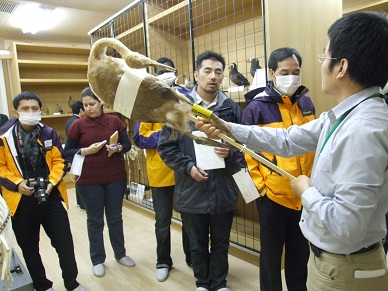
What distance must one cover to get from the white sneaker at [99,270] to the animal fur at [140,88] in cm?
168

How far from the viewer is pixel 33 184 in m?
1.81

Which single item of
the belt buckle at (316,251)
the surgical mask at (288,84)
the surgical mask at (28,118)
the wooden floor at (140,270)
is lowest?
the wooden floor at (140,270)

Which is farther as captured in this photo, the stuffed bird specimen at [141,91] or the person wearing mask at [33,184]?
the person wearing mask at [33,184]

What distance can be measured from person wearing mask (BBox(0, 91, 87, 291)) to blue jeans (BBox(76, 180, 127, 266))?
0.26m

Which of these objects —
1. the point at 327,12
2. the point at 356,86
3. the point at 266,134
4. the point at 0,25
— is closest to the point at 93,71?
the point at 266,134

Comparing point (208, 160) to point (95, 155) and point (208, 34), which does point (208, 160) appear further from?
point (208, 34)

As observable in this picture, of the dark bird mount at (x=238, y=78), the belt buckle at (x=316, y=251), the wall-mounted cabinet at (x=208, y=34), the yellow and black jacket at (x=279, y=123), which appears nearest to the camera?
the belt buckle at (x=316, y=251)

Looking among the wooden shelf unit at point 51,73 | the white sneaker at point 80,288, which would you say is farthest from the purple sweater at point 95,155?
the wooden shelf unit at point 51,73

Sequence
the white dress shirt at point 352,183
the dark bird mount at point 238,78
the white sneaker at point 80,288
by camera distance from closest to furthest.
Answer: the white dress shirt at point 352,183 < the white sneaker at point 80,288 < the dark bird mount at point 238,78

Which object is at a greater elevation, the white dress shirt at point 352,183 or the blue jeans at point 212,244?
the white dress shirt at point 352,183

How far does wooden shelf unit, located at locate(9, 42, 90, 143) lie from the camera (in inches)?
191

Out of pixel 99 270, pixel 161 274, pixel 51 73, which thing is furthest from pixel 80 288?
pixel 51 73

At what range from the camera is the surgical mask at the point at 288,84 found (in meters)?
1.60

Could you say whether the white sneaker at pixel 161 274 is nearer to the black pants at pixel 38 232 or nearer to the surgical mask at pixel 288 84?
the black pants at pixel 38 232
